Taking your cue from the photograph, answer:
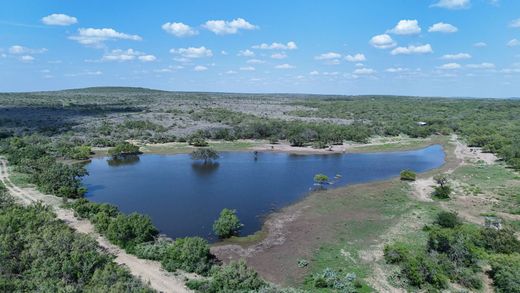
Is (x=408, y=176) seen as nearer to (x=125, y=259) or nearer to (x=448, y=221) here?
(x=448, y=221)

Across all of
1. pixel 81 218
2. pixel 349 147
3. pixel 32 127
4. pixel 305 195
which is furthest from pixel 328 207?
pixel 32 127

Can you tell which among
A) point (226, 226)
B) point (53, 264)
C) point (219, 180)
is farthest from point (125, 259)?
point (219, 180)

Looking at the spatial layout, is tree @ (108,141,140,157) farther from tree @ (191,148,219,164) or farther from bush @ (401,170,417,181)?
bush @ (401,170,417,181)

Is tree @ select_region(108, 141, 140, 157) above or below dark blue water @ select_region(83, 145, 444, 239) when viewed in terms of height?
above

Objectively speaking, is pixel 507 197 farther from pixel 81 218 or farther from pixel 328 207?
pixel 81 218

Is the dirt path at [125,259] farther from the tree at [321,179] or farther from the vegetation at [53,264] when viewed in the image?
the tree at [321,179]

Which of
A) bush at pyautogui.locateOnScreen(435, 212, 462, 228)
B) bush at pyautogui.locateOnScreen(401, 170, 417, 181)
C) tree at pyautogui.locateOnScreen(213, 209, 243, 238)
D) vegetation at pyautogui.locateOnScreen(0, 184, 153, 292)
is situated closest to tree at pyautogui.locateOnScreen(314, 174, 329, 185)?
bush at pyautogui.locateOnScreen(401, 170, 417, 181)

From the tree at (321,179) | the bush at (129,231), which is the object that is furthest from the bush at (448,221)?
the bush at (129,231)
